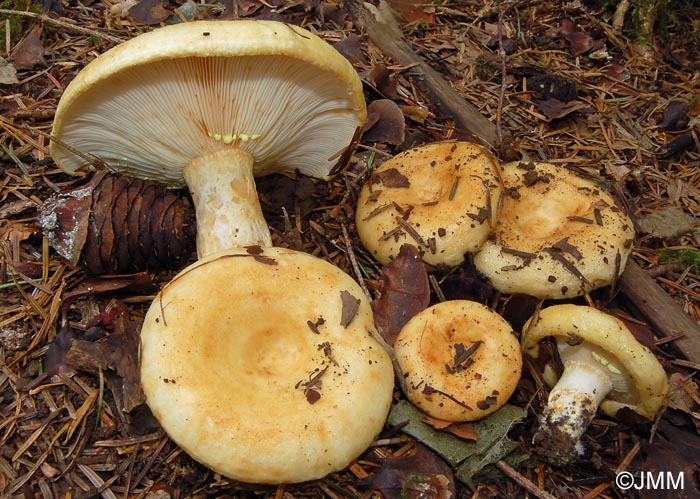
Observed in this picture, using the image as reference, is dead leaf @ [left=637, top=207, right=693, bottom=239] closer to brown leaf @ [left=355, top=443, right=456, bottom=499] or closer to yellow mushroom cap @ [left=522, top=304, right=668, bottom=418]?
yellow mushroom cap @ [left=522, top=304, right=668, bottom=418]

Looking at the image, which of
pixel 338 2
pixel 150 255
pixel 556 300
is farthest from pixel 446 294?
pixel 338 2

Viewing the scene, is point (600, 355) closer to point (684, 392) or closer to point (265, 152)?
point (684, 392)

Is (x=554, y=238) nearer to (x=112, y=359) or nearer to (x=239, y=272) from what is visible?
(x=239, y=272)

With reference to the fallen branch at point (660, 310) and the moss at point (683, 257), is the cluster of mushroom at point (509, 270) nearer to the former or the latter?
the fallen branch at point (660, 310)

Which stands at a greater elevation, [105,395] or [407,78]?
[407,78]

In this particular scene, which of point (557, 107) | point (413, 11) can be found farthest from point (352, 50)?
point (557, 107)
